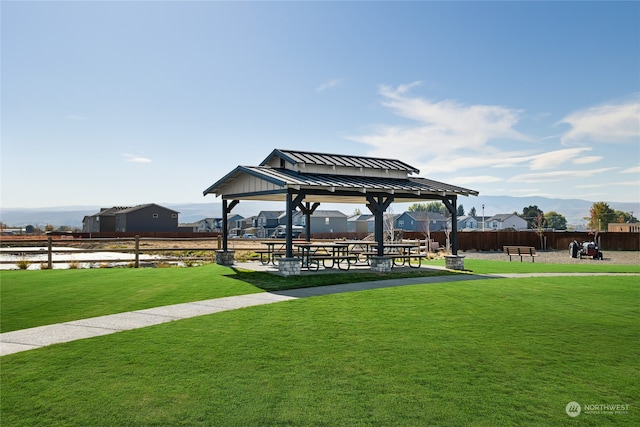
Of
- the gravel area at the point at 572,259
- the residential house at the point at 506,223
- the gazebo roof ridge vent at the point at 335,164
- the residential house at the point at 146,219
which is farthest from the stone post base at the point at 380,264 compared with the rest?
the residential house at the point at 506,223

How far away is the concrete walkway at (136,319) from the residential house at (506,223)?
86.8 m

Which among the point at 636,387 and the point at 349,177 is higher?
the point at 349,177

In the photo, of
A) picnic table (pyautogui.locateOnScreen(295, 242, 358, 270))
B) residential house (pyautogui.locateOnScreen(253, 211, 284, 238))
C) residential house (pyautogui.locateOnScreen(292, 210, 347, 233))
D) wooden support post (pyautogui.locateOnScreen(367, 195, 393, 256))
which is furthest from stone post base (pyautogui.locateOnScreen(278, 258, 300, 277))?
residential house (pyautogui.locateOnScreen(253, 211, 284, 238))

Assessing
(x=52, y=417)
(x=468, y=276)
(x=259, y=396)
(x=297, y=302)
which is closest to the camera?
(x=52, y=417)

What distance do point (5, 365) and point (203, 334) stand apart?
2.64 metres

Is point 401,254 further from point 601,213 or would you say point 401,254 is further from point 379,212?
point 601,213

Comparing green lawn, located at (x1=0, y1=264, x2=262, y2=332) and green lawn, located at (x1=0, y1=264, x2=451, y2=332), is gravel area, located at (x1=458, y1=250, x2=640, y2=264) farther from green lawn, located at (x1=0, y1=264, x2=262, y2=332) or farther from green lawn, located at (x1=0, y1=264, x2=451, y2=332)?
green lawn, located at (x1=0, y1=264, x2=262, y2=332)

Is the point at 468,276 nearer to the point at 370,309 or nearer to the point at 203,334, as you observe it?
the point at 370,309

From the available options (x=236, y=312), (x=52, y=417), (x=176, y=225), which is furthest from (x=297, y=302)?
(x=176, y=225)

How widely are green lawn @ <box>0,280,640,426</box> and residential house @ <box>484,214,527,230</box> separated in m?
89.2

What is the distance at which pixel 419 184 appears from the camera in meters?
19.6

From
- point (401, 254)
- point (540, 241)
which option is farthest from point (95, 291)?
point (540, 241)

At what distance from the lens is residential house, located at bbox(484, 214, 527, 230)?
9475cm

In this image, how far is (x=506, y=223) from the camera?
95000 millimetres
